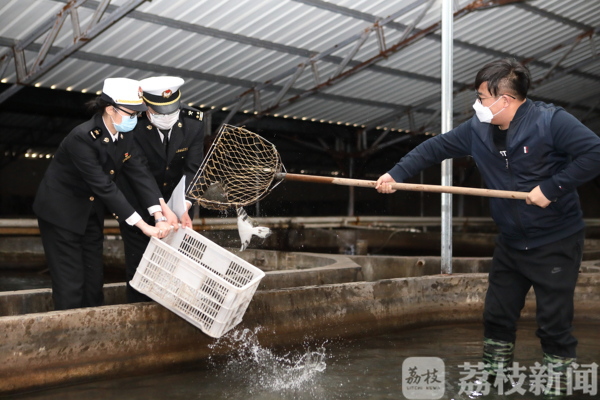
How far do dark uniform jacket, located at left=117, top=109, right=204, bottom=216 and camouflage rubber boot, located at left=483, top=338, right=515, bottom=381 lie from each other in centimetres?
194

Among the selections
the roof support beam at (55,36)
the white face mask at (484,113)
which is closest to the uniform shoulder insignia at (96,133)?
the white face mask at (484,113)

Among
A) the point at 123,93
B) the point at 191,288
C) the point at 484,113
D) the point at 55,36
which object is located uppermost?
the point at 55,36

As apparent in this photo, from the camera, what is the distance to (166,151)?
365cm

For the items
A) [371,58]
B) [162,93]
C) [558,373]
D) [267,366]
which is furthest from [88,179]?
[371,58]

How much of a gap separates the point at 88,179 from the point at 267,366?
1.46 metres

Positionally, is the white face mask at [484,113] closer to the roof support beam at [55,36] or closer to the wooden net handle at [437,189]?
the wooden net handle at [437,189]

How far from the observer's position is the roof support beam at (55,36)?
7785 millimetres

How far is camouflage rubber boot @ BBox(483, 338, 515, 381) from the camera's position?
305cm

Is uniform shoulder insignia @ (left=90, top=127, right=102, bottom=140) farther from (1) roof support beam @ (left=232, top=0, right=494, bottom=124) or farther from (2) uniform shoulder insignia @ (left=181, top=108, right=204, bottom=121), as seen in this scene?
(1) roof support beam @ (left=232, top=0, right=494, bottom=124)

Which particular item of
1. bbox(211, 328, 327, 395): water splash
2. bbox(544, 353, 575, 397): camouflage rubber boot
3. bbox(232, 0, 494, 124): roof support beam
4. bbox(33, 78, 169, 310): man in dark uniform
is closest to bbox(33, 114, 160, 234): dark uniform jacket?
bbox(33, 78, 169, 310): man in dark uniform

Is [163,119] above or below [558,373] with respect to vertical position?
above

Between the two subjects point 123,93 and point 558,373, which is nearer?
point 558,373

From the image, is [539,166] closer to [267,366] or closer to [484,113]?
[484,113]

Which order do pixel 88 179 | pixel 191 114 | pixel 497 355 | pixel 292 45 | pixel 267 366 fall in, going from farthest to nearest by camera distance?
pixel 292 45 → pixel 191 114 → pixel 267 366 → pixel 88 179 → pixel 497 355
